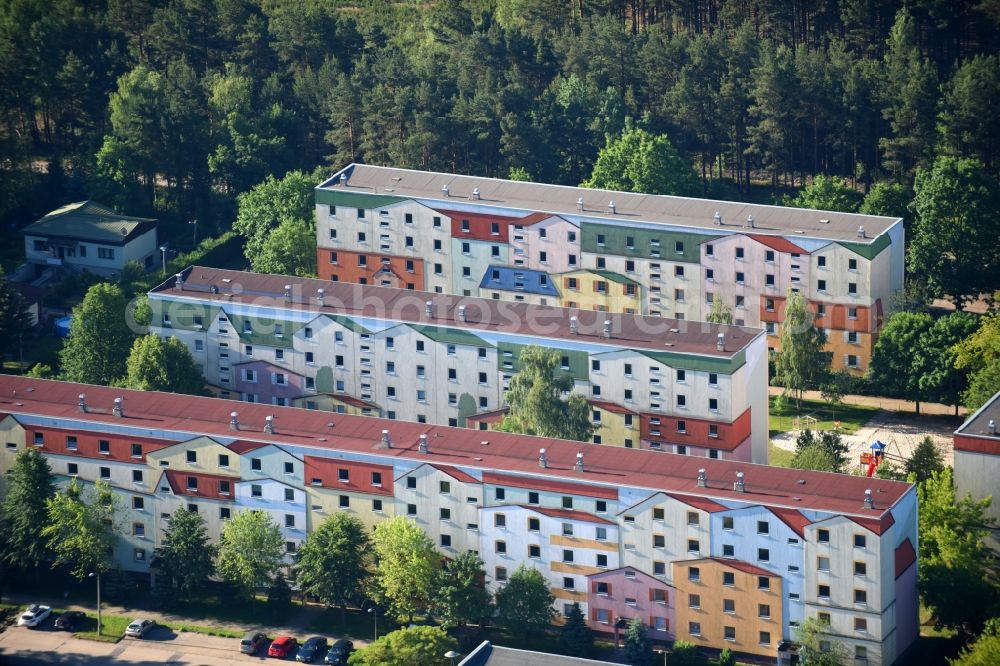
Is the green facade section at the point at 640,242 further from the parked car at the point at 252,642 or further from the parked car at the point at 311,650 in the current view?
the parked car at the point at 252,642

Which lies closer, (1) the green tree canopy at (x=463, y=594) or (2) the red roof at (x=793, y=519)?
(2) the red roof at (x=793, y=519)

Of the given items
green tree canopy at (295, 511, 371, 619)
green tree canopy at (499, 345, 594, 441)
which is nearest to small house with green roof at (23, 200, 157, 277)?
green tree canopy at (499, 345, 594, 441)

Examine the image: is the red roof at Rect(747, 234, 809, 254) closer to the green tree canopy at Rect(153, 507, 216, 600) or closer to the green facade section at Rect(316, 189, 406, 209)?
the green facade section at Rect(316, 189, 406, 209)

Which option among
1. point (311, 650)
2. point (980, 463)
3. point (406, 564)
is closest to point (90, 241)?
point (406, 564)

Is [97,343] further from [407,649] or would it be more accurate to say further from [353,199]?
[407,649]

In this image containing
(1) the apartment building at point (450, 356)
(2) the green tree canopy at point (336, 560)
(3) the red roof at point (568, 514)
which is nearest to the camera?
(3) the red roof at point (568, 514)

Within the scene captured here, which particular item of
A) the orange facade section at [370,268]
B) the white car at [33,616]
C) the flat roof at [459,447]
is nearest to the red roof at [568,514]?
the flat roof at [459,447]

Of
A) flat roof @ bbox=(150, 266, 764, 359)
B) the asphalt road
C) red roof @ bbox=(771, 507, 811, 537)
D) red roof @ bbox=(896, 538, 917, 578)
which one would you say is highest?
flat roof @ bbox=(150, 266, 764, 359)
